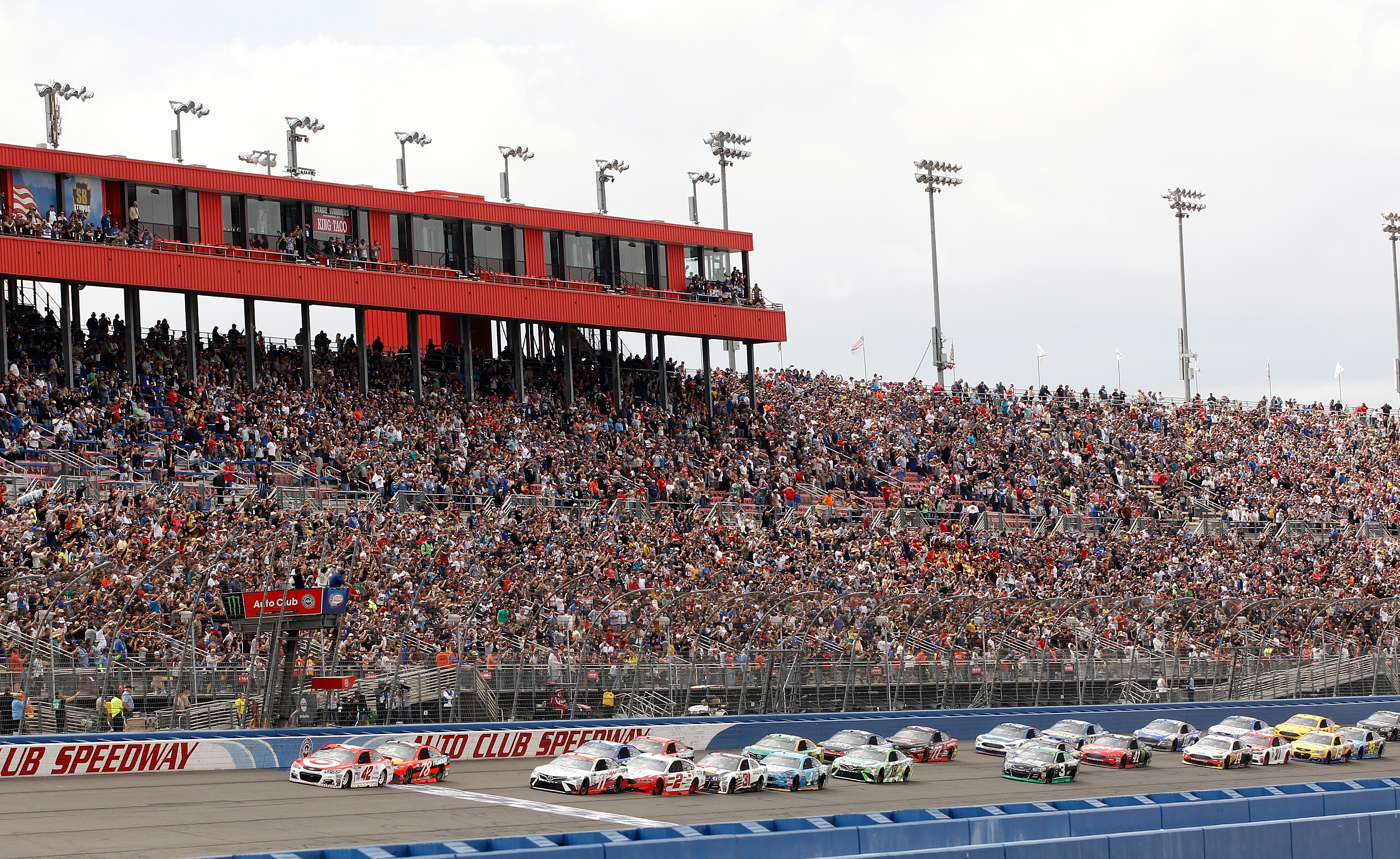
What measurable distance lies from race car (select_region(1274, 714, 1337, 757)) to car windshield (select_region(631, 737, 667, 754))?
591 inches

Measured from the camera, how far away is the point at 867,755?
32.3 m

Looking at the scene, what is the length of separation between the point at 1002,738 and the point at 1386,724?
34.3 ft

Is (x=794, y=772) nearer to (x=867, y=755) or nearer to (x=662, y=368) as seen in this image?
(x=867, y=755)

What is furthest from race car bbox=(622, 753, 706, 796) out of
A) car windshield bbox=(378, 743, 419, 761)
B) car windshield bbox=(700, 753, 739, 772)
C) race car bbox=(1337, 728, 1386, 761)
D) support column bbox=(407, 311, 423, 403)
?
support column bbox=(407, 311, 423, 403)

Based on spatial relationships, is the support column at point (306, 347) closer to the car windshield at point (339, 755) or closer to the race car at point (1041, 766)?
the car windshield at point (339, 755)

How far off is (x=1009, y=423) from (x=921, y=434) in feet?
14.7

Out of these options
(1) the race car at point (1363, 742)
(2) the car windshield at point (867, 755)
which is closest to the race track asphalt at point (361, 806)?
(2) the car windshield at point (867, 755)

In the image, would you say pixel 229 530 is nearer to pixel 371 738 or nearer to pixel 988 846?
pixel 371 738

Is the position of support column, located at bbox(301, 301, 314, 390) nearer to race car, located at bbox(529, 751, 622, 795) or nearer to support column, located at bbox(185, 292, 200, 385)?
support column, located at bbox(185, 292, 200, 385)

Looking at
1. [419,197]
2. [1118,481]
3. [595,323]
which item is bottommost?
[1118,481]

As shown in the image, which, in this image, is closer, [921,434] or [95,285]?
[95,285]

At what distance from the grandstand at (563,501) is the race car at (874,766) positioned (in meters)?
4.18

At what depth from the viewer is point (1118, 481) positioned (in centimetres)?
6050

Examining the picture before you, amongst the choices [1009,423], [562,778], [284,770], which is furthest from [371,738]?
[1009,423]
